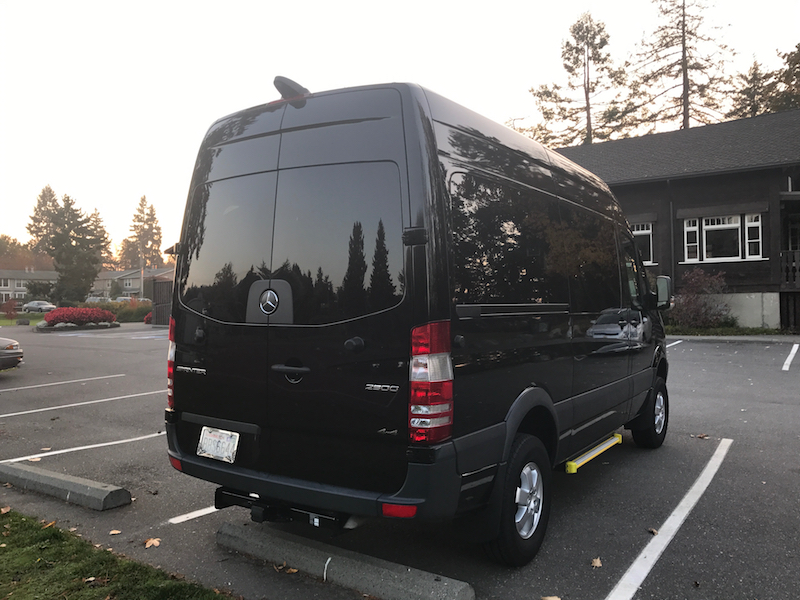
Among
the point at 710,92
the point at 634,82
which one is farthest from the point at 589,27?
the point at 710,92

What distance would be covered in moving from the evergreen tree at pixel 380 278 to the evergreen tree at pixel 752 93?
43386 millimetres

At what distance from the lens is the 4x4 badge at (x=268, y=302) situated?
3371mm

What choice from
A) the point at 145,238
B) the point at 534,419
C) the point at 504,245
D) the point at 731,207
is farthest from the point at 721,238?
the point at 145,238

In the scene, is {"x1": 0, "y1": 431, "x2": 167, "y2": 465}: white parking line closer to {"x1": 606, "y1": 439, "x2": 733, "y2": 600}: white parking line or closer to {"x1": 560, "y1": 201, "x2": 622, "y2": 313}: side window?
{"x1": 560, "y1": 201, "x2": 622, "y2": 313}: side window

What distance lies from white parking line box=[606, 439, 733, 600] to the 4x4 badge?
240 centimetres

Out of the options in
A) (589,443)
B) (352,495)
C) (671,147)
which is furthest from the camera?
(671,147)

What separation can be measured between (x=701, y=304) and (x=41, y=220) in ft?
409

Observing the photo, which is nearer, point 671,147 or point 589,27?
point 671,147

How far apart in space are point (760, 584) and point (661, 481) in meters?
1.94

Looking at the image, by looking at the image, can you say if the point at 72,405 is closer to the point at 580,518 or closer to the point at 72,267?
the point at 580,518

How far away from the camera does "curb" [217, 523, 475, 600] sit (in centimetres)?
315

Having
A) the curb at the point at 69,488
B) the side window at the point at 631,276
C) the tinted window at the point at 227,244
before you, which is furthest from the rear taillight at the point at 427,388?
the side window at the point at 631,276

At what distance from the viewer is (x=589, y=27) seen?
135 ft

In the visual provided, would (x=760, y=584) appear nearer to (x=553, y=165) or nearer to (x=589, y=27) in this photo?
(x=553, y=165)
